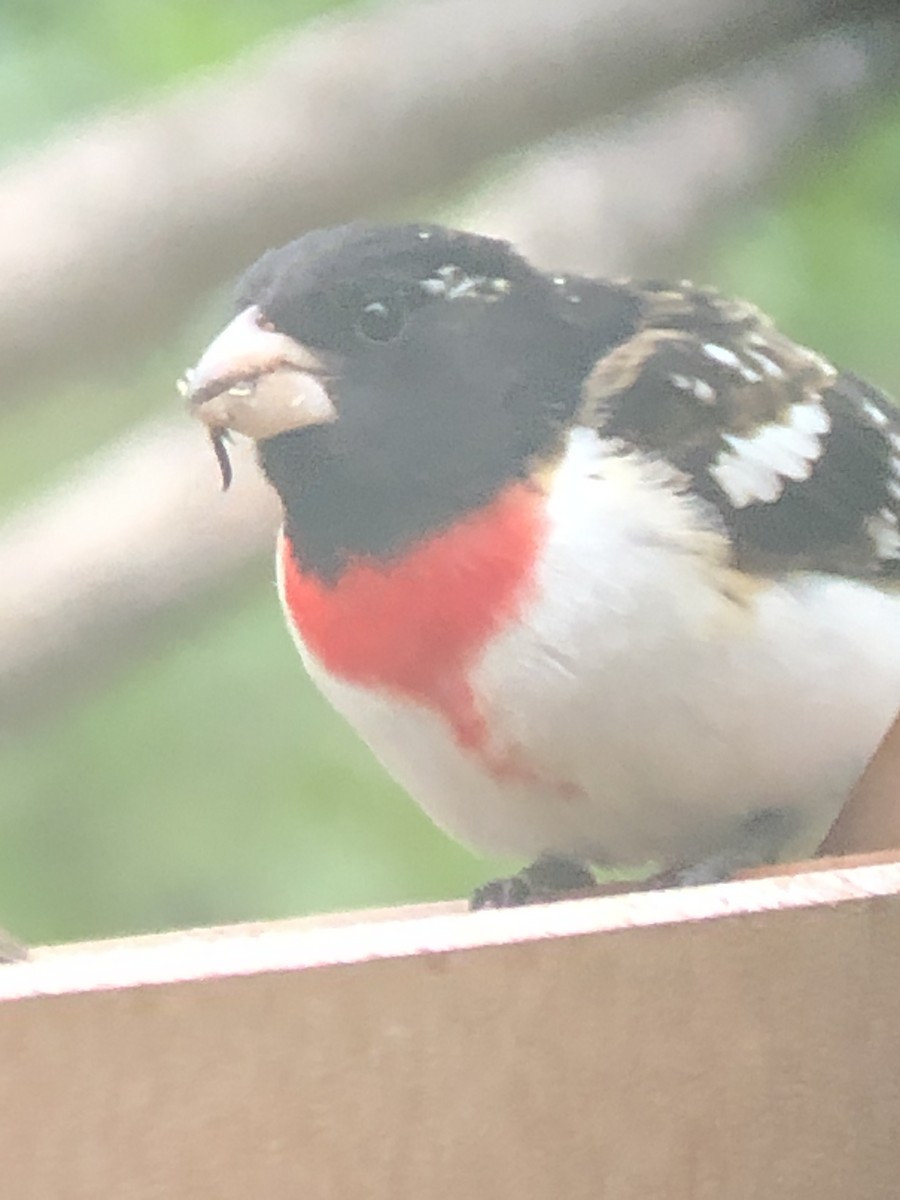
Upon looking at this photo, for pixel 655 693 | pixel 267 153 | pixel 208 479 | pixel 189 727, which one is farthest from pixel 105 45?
pixel 655 693

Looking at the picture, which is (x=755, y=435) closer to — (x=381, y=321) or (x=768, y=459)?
(x=768, y=459)

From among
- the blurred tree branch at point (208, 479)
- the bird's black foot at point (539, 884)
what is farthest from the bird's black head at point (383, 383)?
the blurred tree branch at point (208, 479)

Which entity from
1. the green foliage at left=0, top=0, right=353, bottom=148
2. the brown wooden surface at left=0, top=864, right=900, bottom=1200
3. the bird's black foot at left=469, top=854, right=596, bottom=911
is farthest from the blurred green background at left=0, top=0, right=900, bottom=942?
the brown wooden surface at left=0, top=864, right=900, bottom=1200

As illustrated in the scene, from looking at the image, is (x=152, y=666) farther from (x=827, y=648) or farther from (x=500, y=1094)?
(x=500, y=1094)

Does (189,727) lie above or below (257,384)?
below

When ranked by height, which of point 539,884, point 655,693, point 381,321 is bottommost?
Result: point 539,884

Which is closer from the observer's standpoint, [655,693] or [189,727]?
[655,693]

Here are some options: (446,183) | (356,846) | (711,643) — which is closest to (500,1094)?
(711,643)
